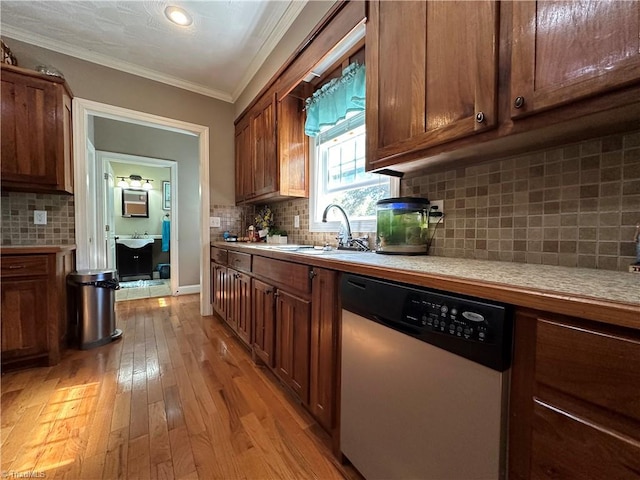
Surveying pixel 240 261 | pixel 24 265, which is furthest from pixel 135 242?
pixel 240 261

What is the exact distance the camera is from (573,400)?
50cm

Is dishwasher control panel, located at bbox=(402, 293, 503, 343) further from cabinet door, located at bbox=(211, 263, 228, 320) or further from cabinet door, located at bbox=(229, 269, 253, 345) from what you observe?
cabinet door, located at bbox=(211, 263, 228, 320)

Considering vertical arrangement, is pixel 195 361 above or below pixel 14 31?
below

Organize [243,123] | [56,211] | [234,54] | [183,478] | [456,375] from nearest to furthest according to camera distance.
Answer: [456,375] < [183,478] < [56,211] < [234,54] < [243,123]

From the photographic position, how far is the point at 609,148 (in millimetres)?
854

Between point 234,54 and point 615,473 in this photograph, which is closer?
point 615,473

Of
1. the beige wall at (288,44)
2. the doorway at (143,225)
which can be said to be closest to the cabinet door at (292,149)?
the beige wall at (288,44)

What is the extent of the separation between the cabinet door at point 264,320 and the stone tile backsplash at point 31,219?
1985mm

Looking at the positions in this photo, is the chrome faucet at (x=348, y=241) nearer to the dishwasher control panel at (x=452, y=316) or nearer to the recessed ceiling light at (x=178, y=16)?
the dishwasher control panel at (x=452, y=316)

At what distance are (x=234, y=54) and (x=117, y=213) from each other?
16.3 ft

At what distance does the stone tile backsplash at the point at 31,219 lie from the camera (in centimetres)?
220

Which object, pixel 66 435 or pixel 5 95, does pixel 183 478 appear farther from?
pixel 5 95

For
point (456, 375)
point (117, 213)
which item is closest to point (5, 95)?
point (456, 375)

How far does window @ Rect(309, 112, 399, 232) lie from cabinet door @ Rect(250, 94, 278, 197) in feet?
1.23
